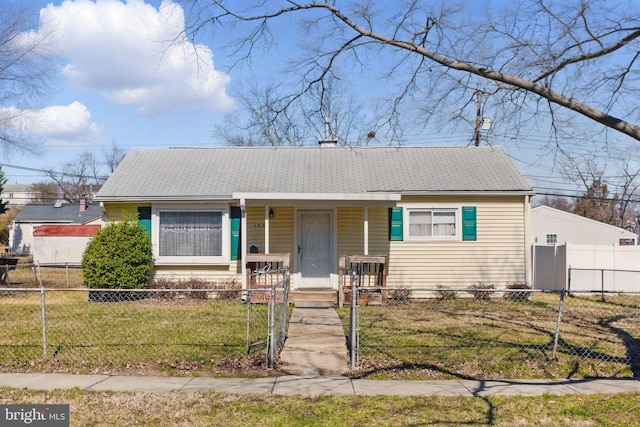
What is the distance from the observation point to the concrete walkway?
7176 mm

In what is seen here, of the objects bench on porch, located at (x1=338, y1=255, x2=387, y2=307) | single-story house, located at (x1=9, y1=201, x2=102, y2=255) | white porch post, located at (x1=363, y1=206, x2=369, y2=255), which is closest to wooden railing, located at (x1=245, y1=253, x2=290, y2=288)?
→ bench on porch, located at (x1=338, y1=255, x2=387, y2=307)

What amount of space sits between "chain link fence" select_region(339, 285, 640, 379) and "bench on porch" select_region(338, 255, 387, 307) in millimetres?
243

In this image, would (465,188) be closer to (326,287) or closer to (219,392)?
(326,287)

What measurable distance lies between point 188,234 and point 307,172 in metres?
3.76

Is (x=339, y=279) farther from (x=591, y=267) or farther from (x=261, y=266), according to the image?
(x=591, y=267)

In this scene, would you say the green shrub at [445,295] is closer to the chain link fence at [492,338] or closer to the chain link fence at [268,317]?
the chain link fence at [492,338]

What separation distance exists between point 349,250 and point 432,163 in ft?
12.7

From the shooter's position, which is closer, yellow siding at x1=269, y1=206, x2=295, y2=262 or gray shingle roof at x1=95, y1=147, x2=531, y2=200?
yellow siding at x1=269, y1=206, x2=295, y2=262

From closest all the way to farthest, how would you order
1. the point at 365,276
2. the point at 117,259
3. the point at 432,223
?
the point at 117,259
the point at 365,276
the point at 432,223

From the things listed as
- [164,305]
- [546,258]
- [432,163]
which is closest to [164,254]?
[164,305]

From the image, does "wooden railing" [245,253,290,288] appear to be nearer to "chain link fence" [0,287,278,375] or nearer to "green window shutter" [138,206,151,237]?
"chain link fence" [0,287,278,375]

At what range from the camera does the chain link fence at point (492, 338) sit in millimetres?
7270

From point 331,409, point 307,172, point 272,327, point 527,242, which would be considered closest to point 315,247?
point 307,172

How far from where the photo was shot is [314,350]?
758 cm
